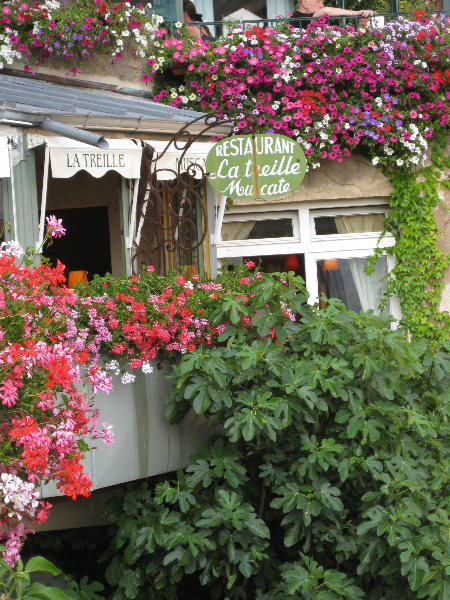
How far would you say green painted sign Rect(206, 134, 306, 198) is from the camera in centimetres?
471

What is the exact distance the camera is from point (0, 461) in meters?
2.50

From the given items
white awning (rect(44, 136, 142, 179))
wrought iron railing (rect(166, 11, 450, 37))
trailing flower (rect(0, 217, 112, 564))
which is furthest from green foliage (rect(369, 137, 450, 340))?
trailing flower (rect(0, 217, 112, 564))

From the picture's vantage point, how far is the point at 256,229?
7004mm

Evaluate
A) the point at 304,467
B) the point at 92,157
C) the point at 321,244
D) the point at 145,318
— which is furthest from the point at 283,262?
the point at 304,467

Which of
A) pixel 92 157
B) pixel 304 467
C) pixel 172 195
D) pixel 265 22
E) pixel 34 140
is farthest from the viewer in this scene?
pixel 265 22

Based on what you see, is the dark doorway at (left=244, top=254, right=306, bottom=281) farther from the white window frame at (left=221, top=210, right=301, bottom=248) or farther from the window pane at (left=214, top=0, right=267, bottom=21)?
the window pane at (left=214, top=0, right=267, bottom=21)

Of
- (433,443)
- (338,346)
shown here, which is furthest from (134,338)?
(433,443)

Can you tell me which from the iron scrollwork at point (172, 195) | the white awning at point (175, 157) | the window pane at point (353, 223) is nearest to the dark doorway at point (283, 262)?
the window pane at point (353, 223)

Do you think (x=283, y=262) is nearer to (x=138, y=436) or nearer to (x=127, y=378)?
(x=138, y=436)

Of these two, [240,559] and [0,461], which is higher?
[0,461]

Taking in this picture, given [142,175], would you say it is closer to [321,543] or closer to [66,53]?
[66,53]

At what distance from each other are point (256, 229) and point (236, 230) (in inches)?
8.0

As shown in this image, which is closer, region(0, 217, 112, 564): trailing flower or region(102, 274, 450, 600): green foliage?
region(0, 217, 112, 564): trailing flower

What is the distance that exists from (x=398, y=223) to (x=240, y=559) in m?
4.26
